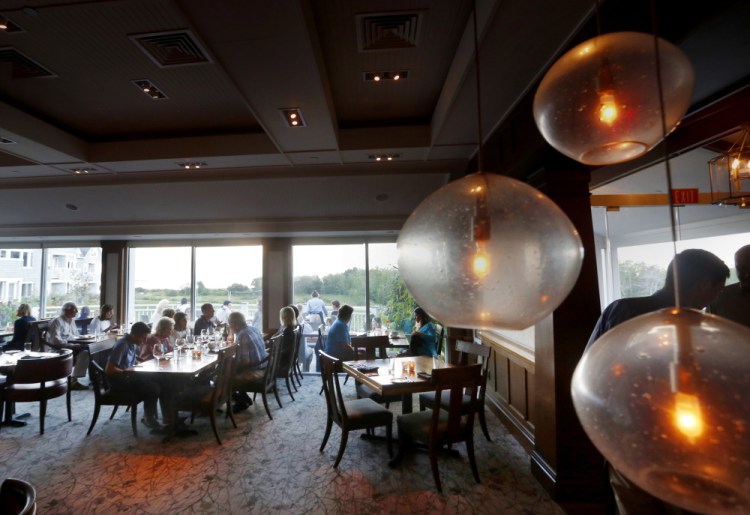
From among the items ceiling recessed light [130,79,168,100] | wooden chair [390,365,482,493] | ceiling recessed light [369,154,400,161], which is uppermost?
ceiling recessed light [130,79,168,100]

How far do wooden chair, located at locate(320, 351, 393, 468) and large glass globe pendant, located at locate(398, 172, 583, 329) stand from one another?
2.61 metres

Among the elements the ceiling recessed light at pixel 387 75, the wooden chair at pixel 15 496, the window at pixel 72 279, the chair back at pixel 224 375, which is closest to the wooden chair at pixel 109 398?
the chair back at pixel 224 375

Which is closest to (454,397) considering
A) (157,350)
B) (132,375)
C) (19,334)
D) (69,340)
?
(132,375)

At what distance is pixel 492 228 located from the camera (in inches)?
26.6

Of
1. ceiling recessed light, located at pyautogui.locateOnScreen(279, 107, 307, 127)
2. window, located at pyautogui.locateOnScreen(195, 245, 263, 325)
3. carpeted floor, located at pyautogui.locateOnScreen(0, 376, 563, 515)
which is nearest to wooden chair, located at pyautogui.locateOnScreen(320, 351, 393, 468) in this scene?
carpeted floor, located at pyautogui.locateOnScreen(0, 376, 563, 515)

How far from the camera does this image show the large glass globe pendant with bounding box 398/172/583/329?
0.67 meters

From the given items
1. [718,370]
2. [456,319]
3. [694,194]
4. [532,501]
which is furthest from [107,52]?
[694,194]

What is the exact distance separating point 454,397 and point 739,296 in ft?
6.31

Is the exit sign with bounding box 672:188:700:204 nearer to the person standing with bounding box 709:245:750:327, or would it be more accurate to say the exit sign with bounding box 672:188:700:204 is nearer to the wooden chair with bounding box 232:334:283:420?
the person standing with bounding box 709:245:750:327

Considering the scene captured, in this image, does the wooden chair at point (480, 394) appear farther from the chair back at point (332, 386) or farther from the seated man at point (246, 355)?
the seated man at point (246, 355)

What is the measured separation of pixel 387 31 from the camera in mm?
2609

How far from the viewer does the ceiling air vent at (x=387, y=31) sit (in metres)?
2.44

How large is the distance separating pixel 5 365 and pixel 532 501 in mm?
5369

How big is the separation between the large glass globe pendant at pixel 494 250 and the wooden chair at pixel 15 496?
1.58m
